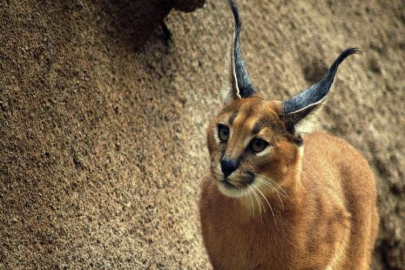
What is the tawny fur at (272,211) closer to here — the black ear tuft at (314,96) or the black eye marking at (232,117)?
the black eye marking at (232,117)

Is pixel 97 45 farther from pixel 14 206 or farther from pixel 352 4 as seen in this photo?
pixel 352 4

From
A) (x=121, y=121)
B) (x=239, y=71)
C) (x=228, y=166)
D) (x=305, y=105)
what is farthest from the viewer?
(x=121, y=121)

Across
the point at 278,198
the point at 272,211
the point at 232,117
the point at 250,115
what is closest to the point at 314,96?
the point at 250,115

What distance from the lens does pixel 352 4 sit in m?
10.3

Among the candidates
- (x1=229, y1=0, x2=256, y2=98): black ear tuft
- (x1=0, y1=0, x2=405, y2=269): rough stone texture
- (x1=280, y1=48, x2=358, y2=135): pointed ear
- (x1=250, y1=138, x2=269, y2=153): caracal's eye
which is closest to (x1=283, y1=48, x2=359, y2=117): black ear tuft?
(x1=280, y1=48, x2=358, y2=135): pointed ear

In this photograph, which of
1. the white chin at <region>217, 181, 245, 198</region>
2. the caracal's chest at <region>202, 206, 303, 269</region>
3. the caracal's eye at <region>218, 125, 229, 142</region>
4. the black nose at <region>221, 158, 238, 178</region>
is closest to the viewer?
the black nose at <region>221, 158, 238, 178</region>

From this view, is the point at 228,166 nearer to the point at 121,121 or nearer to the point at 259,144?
the point at 259,144

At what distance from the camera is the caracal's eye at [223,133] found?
5594 millimetres

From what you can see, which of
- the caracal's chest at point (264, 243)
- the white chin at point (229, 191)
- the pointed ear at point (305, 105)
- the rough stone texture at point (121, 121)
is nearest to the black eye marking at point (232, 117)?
the pointed ear at point (305, 105)

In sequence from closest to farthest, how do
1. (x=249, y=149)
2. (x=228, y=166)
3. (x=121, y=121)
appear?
(x=228, y=166) < (x=249, y=149) < (x=121, y=121)

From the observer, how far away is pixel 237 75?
5.94 meters

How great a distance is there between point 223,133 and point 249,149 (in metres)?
0.26

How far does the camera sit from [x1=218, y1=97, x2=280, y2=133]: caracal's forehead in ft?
18.3

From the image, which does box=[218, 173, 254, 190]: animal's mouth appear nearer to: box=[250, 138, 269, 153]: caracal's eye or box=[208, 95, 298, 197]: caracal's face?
box=[208, 95, 298, 197]: caracal's face
